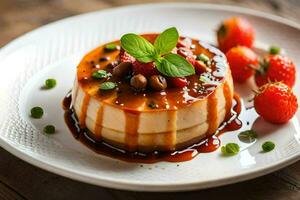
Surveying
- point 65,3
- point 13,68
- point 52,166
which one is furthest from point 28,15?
point 52,166

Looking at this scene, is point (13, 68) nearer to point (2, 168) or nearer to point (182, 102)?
point (2, 168)

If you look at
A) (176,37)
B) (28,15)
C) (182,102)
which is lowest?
(28,15)

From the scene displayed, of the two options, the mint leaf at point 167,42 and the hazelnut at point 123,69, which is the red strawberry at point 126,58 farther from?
the mint leaf at point 167,42

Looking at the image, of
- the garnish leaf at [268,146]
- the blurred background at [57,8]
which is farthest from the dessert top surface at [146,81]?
the blurred background at [57,8]

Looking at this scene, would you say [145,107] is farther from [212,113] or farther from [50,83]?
[50,83]

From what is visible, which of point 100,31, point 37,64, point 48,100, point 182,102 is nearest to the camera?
point 182,102

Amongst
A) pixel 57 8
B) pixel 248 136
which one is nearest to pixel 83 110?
pixel 248 136

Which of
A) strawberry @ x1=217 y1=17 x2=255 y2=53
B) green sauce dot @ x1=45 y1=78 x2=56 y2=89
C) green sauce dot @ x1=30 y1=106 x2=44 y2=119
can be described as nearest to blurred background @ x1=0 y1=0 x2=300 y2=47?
strawberry @ x1=217 y1=17 x2=255 y2=53
